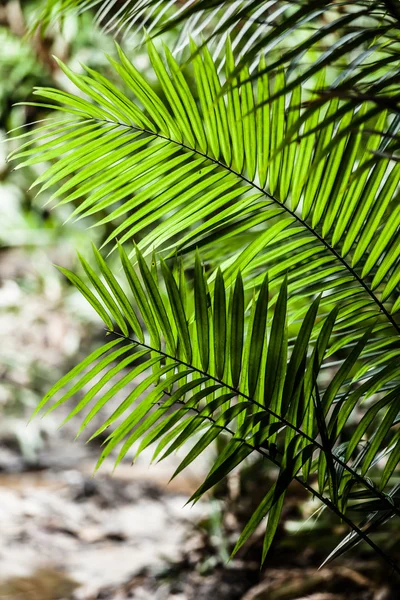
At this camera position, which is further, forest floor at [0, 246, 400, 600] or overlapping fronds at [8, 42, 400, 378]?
forest floor at [0, 246, 400, 600]

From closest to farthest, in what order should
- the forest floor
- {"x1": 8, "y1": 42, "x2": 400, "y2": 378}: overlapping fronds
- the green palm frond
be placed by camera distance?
1. the green palm frond
2. {"x1": 8, "y1": 42, "x2": 400, "y2": 378}: overlapping fronds
3. the forest floor

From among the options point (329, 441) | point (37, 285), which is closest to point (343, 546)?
point (329, 441)

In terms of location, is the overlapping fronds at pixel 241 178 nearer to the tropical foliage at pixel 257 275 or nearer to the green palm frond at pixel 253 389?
the tropical foliage at pixel 257 275

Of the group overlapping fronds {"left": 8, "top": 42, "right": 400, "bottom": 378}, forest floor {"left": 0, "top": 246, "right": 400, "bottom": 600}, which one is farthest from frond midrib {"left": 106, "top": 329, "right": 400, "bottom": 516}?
forest floor {"left": 0, "top": 246, "right": 400, "bottom": 600}

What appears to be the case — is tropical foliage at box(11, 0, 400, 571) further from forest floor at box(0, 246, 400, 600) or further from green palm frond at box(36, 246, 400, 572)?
forest floor at box(0, 246, 400, 600)

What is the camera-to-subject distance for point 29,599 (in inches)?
57.9

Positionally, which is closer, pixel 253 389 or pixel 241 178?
pixel 253 389

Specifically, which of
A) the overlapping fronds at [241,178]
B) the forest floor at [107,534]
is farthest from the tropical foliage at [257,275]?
the forest floor at [107,534]

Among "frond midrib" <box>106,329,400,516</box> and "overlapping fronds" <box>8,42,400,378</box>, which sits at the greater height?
"overlapping fronds" <box>8,42,400,378</box>

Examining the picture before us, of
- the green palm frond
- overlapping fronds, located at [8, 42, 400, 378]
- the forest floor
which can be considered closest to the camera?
the green palm frond

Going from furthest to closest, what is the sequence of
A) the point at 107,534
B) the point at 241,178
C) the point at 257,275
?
the point at 107,534, the point at 257,275, the point at 241,178

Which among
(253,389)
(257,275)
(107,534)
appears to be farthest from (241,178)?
(107,534)

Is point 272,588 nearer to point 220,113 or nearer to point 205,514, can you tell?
point 205,514

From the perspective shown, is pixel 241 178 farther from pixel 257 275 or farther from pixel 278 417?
pixel 278 417
